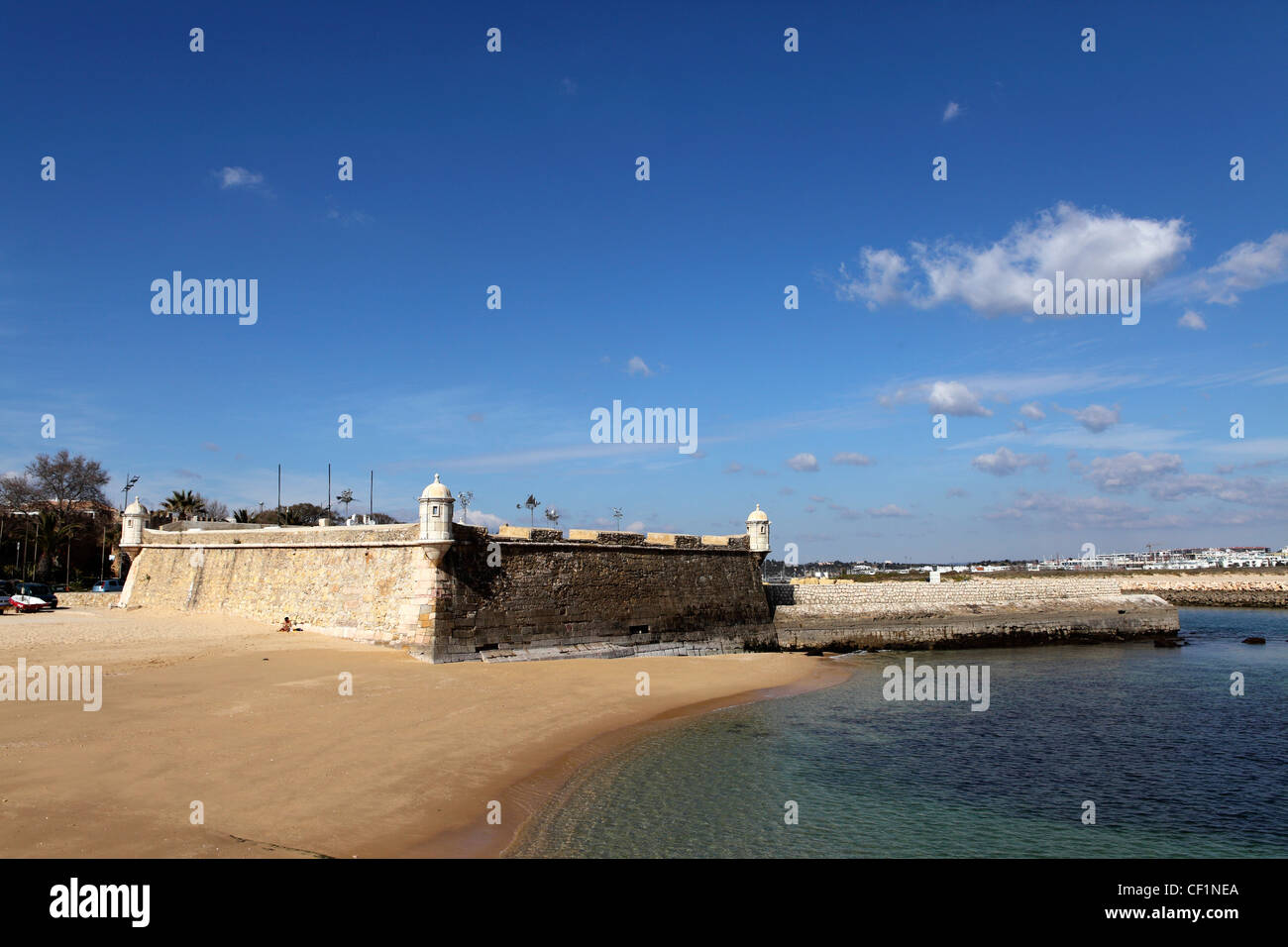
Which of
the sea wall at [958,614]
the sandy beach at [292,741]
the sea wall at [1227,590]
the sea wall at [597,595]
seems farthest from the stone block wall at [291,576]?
the sea wall at [1227,590]

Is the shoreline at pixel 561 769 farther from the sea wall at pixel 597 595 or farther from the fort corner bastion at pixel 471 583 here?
the fort corner bastion at pixel 471 583

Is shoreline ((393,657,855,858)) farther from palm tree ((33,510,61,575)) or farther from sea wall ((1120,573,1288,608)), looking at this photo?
sea wall ((1120,573,1288,608))

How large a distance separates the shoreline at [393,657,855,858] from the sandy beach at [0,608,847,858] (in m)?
0.05

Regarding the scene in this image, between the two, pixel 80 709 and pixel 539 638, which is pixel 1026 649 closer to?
pixel 539 638

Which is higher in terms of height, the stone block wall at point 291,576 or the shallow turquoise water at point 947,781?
the stone block wall at point 291,576

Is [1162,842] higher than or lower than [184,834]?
lower

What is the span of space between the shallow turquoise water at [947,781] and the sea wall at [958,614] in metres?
11.9

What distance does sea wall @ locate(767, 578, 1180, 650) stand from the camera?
35.4 m

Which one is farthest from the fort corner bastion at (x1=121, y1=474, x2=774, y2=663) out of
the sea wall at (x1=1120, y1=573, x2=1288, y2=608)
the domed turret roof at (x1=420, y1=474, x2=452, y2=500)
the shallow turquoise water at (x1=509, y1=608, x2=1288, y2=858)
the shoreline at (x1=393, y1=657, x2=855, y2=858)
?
the sea wall at (x1=1120, y1=573, x2=1288, y2=608)

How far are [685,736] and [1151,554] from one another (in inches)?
8685

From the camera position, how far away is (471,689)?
1905 centimetres

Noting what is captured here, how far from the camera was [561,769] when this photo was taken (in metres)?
13.7

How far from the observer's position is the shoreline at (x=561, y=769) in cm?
937

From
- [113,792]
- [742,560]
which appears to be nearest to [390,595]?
[113,792]
